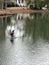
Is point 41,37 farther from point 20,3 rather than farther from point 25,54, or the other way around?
point 20,3

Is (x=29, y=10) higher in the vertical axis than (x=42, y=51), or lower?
lower

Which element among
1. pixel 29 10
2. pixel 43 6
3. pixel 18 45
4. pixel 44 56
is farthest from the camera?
pixel 43 6

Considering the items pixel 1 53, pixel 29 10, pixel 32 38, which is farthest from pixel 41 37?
pixel 29 10

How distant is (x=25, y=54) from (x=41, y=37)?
11.6 m

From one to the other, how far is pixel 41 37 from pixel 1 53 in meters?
11.5

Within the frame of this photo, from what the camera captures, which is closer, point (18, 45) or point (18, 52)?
point (18, 52)

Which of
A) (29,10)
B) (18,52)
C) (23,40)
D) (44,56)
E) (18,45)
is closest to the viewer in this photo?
(44,56)

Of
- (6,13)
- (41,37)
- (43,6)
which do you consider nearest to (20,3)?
(43,6)

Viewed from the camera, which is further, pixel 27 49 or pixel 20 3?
pixel 20 3

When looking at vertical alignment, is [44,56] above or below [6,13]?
above

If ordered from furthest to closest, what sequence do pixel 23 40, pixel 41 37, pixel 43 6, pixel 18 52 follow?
1. pixel 43 6
2. pixel 41 37
3. pixel 23 40
4. pixel 18 52

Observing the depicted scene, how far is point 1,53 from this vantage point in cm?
2916

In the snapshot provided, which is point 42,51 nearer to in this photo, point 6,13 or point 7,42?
point 7,42

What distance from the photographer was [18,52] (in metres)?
29.7
